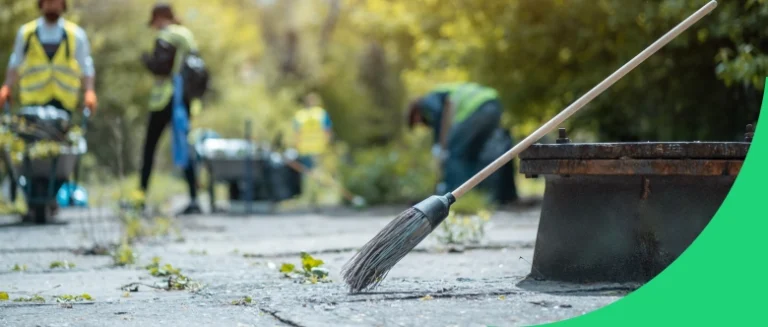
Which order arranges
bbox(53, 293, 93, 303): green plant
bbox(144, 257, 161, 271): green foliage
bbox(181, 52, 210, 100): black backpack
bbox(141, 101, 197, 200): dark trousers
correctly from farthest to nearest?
1. bbox(181, 52, 210, 100): black backpack
2. bbox(141, 101, 197, 200): dark trousers
3. bbox(144, 257, 161, 271): green foliage
4. bbox(53, 293, 93, 303): green plant

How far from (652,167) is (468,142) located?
838 cm

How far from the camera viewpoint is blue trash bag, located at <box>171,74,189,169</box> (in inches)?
473

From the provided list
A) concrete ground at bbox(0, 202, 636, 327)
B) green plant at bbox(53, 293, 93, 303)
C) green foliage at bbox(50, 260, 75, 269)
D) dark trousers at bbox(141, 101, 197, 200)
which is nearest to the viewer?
concrete ground at bbox(0, 202, 636, 327)

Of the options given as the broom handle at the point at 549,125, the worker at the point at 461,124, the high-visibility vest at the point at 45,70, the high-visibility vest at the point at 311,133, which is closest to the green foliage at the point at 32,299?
the broom handle at the point at 549,125

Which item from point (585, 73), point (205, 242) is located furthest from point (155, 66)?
point (585, 73)

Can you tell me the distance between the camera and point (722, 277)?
4.04 m

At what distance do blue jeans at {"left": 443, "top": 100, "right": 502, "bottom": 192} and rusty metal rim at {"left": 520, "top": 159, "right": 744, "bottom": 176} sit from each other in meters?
8.05

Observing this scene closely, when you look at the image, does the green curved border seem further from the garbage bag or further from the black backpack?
the black backpack

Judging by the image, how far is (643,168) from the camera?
15.8 feet

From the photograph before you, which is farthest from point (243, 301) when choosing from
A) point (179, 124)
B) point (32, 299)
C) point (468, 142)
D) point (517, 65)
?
point (517, 65)

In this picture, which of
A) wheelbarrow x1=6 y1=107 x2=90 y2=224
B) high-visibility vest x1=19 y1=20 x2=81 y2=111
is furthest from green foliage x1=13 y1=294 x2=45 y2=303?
high-visibility vest x1=19 y1=20 x2=81 y2=111

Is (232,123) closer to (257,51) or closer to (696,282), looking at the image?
(257,51)

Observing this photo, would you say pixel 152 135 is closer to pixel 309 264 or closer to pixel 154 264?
pixel 154 264

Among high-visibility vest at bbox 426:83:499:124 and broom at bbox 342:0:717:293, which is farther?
high-visibility vest at bbox 426:83:499:124
